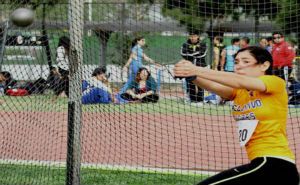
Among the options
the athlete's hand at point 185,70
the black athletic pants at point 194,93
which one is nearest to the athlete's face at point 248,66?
the athlete's hand at point 185,70

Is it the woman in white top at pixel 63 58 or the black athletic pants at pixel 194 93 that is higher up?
the woman in white top at pixel 63 58

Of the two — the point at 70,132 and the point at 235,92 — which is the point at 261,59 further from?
the point at 70,132

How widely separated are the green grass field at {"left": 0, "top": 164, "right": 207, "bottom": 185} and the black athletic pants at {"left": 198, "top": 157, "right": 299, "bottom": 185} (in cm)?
233

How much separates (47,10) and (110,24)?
1739 mm

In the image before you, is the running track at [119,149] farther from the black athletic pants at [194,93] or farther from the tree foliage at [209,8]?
the black athletic pants at [194,93]

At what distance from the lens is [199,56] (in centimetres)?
861

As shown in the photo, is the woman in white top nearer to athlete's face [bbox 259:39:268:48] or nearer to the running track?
the running track

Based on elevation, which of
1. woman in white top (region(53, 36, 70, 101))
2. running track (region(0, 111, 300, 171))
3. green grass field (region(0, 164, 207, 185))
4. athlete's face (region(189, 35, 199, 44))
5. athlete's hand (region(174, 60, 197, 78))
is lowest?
green grass field (region(0, 164, 207, 185))

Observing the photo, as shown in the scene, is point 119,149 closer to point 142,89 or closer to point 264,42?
point 142,89

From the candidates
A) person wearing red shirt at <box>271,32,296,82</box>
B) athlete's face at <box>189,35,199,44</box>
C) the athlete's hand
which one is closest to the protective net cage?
athlete's face at <box>189,35,199,44</box>

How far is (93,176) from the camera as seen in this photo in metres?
5.63

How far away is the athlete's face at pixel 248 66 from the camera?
351cm

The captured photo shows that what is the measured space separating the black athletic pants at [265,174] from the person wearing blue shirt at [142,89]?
23.6 ft

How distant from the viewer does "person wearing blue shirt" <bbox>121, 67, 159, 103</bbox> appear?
34.6 feet
